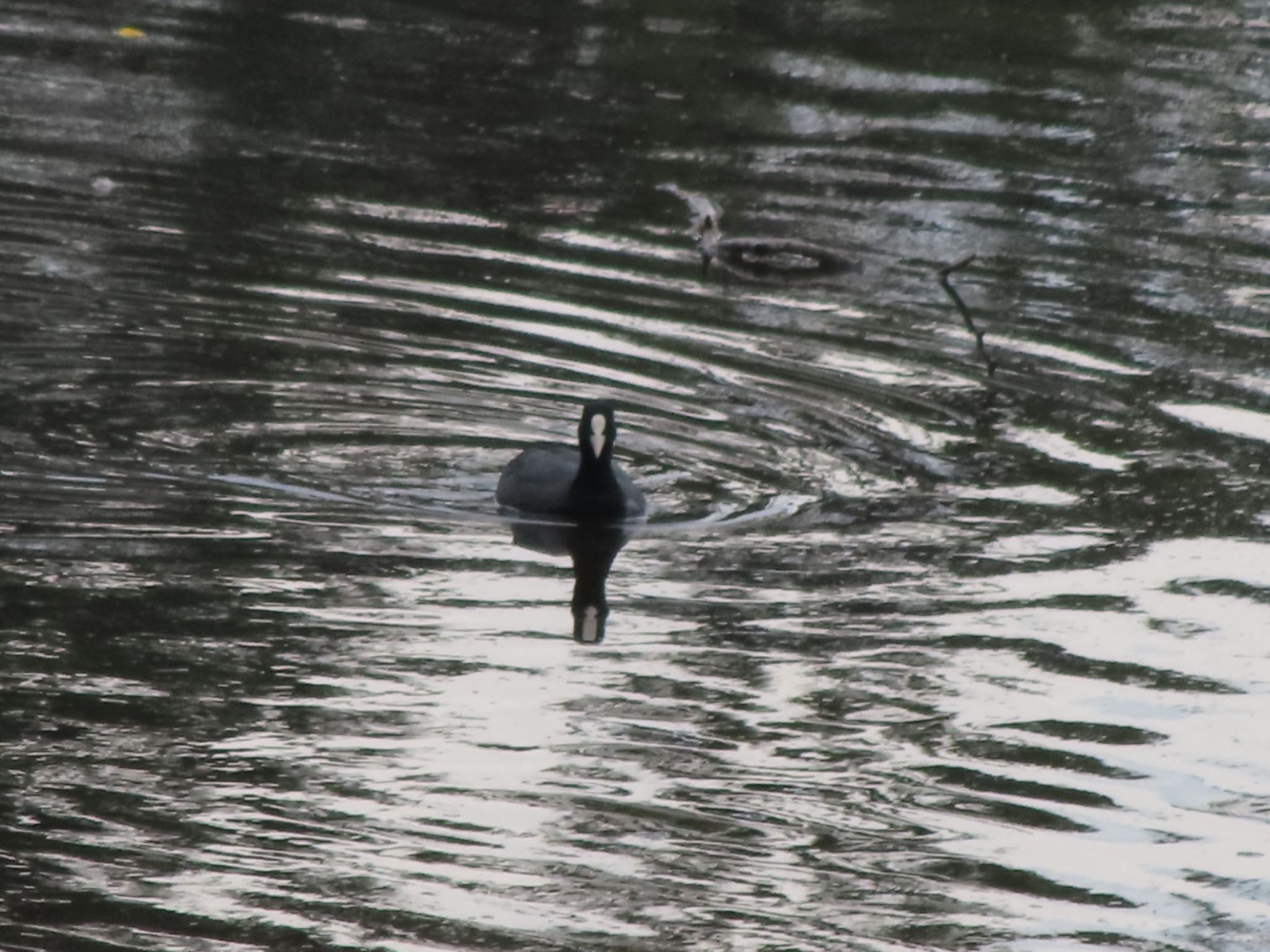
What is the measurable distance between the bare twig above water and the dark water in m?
0.10

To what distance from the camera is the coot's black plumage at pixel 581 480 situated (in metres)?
11.9

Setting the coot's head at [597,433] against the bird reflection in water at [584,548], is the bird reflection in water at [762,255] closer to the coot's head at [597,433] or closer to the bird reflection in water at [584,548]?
the coot's head at [597,433]

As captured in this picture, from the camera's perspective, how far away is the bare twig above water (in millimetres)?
15000

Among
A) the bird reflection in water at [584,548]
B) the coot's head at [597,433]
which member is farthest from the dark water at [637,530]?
the coot's head at [597,433]

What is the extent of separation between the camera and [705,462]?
12992 millimetres

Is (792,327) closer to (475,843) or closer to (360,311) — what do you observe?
(360,311)

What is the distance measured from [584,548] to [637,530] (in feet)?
1.23

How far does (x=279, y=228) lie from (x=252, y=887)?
9496 mm

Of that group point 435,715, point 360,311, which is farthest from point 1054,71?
point 435,715

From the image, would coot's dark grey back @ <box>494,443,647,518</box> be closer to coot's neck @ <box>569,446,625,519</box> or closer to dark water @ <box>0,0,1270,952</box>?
coot's neck @ <box>569,446,625,519</box>

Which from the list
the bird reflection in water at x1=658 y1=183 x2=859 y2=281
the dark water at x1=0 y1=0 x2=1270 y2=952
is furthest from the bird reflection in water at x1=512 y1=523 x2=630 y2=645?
the bird reflection in water at x1=658 y1=183 x2=859 y2=281

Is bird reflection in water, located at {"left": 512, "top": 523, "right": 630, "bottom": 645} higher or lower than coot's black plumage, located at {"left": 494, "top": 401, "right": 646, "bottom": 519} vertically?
lower

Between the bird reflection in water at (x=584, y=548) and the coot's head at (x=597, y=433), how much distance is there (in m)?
0.35

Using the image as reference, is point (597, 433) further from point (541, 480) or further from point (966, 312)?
point (966, 312)
